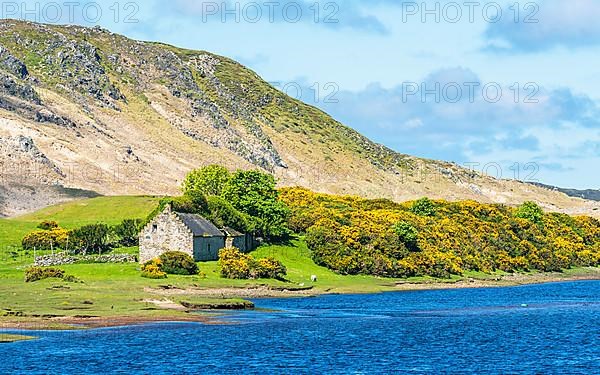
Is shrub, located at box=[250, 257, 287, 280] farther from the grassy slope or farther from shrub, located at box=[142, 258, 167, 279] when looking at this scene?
shrub, located at box=[142, 258, 167, 279]

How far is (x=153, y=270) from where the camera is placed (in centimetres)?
9281

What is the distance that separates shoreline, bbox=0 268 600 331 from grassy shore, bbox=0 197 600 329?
0.21 feet

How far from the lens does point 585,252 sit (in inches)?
6147

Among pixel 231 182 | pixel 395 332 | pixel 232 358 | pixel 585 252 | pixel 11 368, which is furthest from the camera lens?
pixel 585 252

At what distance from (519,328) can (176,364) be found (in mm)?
29090

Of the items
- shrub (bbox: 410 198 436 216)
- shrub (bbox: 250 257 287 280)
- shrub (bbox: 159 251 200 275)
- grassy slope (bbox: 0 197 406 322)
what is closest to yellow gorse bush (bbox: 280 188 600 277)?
shrub (bbox: 410 198 436 216)

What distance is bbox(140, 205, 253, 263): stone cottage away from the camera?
334 feet

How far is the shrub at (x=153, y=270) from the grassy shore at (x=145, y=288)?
3.36ft

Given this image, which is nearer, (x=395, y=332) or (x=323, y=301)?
(x=395, y=332)

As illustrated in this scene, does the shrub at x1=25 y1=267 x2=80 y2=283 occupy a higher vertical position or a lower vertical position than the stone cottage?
lower

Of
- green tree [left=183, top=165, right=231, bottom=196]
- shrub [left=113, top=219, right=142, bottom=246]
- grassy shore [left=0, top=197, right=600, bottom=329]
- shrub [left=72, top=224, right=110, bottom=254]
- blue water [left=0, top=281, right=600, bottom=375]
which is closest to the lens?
blue water [left=0, top=281, right=600, bottom=375]

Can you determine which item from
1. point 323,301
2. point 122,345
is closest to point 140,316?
point 122,345

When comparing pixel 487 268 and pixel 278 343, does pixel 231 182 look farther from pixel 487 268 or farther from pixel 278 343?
pixel 278 343

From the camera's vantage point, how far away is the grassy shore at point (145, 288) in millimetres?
68312
